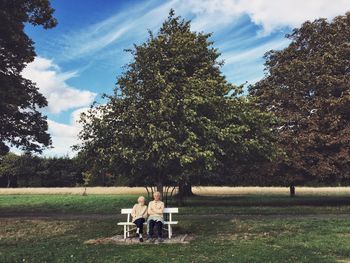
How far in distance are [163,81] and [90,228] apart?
632cm

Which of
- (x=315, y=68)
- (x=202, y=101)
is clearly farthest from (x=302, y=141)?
(x=202, y=101)

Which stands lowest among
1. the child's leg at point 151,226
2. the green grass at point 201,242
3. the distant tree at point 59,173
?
the green grass at point 201,242

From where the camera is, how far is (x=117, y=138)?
18.7 meters

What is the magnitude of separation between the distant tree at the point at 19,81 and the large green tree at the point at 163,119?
776cm

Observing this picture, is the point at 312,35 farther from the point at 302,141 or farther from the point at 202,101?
the point at 202,101

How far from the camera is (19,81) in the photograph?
92.2 ft

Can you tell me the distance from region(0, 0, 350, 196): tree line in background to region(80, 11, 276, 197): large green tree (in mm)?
43

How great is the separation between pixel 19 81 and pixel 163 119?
13113mm

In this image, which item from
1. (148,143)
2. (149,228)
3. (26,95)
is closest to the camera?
(149,228)

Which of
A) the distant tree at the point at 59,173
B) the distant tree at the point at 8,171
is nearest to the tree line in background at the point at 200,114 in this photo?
the distant tree at the point at 59,173

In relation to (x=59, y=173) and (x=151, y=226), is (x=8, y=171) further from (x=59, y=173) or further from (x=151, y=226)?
(x=151, y=226)

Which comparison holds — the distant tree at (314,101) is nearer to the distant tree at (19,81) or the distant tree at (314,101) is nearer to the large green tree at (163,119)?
the large green tree at (163,119)

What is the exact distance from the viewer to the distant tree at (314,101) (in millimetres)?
28641

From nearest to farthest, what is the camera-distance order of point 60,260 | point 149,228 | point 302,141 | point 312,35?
1. point 60,260
2. point 149,228
3. point 302,141
4. point 312,35
